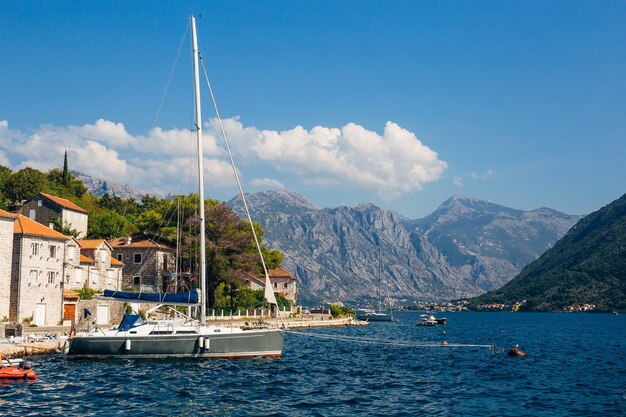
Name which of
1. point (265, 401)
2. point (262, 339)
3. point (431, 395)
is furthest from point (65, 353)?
point (431, 395)

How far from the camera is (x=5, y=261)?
53.8 metres

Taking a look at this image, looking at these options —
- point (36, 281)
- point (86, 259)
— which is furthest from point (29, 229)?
point (86, 259)

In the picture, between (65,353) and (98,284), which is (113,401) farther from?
(98,284)

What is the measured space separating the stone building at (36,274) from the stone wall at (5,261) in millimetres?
1124

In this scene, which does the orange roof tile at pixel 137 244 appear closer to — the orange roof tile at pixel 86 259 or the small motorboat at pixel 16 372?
the orange roof tile at pixel 86 259

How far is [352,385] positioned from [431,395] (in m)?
4.92

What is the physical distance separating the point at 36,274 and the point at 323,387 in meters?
35.2

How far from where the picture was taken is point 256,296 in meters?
95.1

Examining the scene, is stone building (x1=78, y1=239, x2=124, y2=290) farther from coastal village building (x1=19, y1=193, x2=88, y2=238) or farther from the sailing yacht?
the sailing yacht

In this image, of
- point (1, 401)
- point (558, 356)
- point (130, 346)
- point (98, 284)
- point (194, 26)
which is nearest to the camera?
point (1, 401)

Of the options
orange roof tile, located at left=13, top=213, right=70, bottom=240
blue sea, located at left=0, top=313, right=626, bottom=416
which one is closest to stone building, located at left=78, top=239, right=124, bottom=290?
orange roof tile, located at left=13, top=213, right=70, bottom=240

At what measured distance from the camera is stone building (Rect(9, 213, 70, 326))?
55438mm

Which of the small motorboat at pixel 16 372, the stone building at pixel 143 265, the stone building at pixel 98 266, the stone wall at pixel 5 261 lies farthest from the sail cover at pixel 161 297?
the stone building at pixel 143 265

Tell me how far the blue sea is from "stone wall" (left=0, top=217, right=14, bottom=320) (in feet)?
45.1
